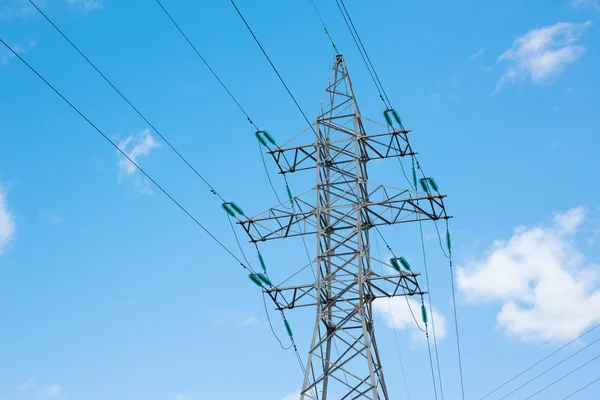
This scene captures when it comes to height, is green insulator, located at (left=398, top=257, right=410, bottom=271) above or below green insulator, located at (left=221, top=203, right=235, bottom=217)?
below

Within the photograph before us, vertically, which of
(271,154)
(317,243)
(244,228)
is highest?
(271,154)

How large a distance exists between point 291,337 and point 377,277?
3.94 meters

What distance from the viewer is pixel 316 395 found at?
80.3 ft

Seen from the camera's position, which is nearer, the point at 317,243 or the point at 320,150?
the point at 317,243

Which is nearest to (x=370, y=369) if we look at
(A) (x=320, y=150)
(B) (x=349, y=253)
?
(B) (x=349, y=253)

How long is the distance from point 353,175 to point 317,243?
3.04m

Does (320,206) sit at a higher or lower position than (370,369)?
higher

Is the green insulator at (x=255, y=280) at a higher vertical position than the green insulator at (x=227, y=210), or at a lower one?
lower

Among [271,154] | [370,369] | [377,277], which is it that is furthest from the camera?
[271,154]

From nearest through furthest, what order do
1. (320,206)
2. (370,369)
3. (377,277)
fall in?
1. (370,369)
2. (377,277)
3. (320,206)

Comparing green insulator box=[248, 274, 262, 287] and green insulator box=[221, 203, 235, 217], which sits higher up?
green insulator box=[221, 203, 235, 217]

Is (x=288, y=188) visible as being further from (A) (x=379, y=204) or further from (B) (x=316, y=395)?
(B) (x=316, y=395)

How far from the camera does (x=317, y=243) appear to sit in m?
27.0

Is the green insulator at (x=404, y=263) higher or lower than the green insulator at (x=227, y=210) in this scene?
lower
